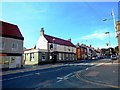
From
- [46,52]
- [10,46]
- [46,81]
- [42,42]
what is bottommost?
[46,81]

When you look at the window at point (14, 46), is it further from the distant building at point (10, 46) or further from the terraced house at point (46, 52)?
the terraced house at point (46, 52)

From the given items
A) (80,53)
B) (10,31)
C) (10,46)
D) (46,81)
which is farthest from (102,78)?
(80,53)

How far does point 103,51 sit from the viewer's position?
15812 cm

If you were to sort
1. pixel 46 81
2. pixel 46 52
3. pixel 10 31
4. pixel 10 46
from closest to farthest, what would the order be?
pixel 46 81
pixel 10 46
pixel 10 31
pixel 46 52

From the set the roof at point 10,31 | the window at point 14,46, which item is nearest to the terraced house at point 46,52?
the roof at point 10,31

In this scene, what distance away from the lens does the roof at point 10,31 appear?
115ft

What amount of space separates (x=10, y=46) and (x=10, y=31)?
3532mm

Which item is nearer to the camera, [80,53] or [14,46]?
[14,46]

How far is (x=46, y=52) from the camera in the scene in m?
54.9

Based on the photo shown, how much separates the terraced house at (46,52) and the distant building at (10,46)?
1201 cm

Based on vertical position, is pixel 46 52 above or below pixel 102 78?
above

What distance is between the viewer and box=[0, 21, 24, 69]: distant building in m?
33.9

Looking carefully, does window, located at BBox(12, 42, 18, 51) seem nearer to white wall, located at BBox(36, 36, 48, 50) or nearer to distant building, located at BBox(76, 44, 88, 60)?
white wall, located at BBox(36, 36, 48, 50)

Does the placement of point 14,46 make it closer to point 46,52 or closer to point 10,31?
point 10,31
